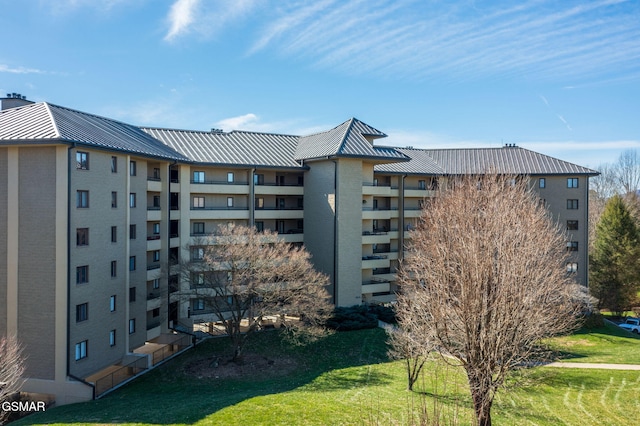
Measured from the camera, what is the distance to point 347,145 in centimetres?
3959

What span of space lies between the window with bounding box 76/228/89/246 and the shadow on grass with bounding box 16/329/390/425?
8.81m

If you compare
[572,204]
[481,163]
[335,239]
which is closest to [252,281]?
[335,239]

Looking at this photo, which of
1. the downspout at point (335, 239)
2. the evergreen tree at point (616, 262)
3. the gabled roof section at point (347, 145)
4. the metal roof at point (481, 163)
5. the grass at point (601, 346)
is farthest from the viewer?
the evergreen tree at point (616, 262)

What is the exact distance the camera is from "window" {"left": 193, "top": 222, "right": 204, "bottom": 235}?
39.0 m

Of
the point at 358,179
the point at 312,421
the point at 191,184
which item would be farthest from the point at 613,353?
the point at 191,184

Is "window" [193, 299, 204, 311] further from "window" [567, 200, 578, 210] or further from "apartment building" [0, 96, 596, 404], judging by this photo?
"window" [567, 200, 578, 210]

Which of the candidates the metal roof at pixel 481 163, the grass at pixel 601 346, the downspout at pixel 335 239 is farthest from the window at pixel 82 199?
the grass at pixel 601 346

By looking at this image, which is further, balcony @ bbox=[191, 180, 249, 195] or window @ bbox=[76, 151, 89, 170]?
balcony @ bbox=[191, 180, 249, 195]

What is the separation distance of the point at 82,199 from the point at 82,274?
4396mm

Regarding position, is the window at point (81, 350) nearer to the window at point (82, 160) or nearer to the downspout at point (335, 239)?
the window at point (82, 160)

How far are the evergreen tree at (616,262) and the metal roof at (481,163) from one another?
1127 centimetres

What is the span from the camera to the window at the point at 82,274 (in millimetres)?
26225

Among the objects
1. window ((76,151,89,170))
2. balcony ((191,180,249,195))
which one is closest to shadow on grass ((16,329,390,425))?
balcony ((191,180,249,195))

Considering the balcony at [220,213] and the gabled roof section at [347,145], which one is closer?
the balcony at [220,213]
